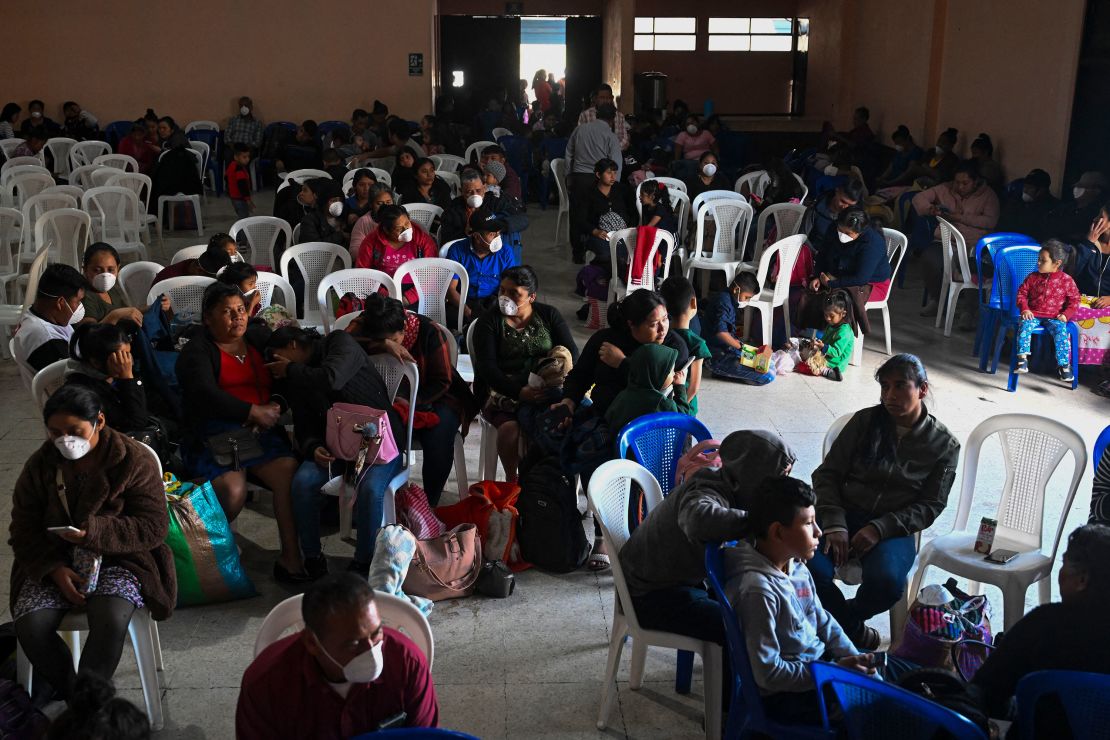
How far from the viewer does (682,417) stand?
159 inches

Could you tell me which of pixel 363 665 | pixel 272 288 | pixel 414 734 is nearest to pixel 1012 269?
pixel 272 288

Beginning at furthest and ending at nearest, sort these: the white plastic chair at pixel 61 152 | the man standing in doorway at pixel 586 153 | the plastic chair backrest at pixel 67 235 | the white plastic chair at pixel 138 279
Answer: the white plastic chair at pixel 61 152, the man standing in doorway at pixel 586 153, the plastic chair backrest at pixel 67 235, the white plastic chair at pixel 138 279

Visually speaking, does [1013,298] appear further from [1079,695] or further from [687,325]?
[1079,695]

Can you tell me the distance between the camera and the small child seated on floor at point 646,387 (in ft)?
13.5

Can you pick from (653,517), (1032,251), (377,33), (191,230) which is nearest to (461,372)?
(653,517)

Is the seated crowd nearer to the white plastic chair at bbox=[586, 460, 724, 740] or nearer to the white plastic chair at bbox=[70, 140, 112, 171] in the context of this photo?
the white plastic chair at bbox=[586, 460, 724, 740]

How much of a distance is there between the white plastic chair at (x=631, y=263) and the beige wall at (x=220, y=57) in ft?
25.8

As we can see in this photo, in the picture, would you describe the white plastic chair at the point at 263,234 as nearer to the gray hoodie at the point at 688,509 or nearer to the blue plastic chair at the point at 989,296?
the blue plastic chair at the point at 989,296

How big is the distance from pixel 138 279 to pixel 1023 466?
4.48 meters

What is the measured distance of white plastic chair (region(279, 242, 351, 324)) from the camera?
635 centimetres

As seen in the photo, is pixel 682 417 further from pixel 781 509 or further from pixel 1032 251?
pixel 1032 251

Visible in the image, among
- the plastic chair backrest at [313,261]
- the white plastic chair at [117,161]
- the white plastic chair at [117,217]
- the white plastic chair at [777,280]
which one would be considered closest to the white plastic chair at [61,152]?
the white plastic chair at [117,161]

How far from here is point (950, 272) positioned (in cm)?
758

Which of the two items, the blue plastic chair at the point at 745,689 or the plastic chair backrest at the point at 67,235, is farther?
the plastic chair backrest at the point at 67,235
